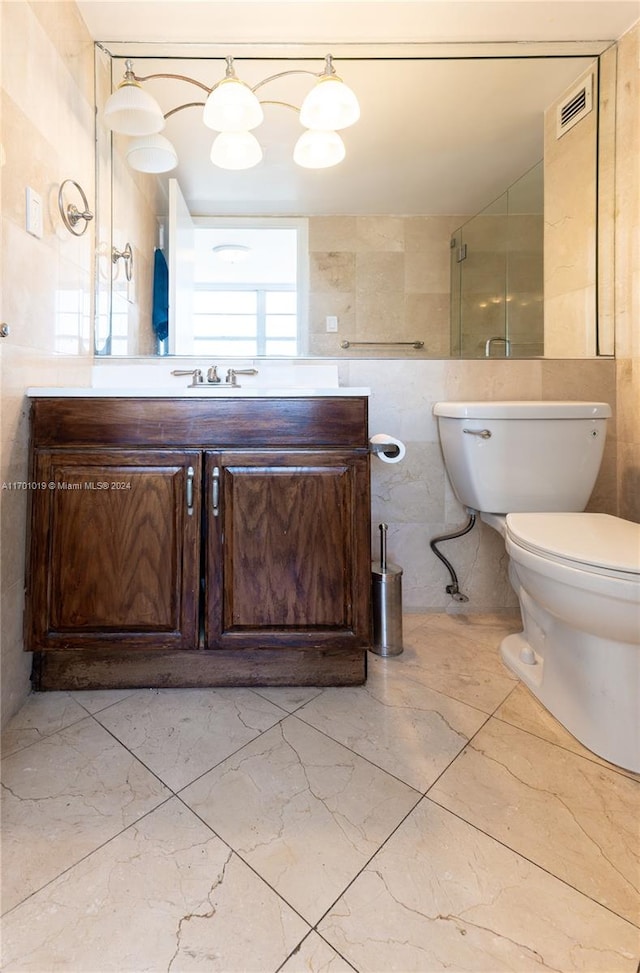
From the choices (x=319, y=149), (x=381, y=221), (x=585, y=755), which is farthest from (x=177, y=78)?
(x=585, y=755)

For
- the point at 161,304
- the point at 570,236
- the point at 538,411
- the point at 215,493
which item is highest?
the point at 570,236

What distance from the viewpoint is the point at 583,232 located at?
1640mm

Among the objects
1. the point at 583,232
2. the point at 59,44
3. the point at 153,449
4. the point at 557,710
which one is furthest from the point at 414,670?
the point at 59,44

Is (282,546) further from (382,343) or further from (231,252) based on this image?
(231,252)

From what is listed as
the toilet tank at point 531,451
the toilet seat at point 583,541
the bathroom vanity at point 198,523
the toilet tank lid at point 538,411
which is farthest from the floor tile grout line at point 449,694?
the toilet tank lid at point 538,411

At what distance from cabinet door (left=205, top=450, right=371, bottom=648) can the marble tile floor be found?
0.22 m

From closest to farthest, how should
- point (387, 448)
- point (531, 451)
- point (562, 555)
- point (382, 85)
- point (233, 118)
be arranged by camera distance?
point (562, 555) → point (387, 448) → point (531, 451) → point (233, 118) → point (382, 85)

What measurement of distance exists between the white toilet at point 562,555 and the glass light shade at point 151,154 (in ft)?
4.19

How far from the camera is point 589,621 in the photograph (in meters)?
0.93

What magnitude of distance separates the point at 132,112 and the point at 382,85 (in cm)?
85

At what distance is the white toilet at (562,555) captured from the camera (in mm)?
902

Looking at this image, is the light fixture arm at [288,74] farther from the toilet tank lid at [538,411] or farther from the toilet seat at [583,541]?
the toilet seat at [583,541]

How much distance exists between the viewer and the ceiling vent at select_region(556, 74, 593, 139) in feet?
5.23

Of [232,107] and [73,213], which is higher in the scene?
[232,107]
